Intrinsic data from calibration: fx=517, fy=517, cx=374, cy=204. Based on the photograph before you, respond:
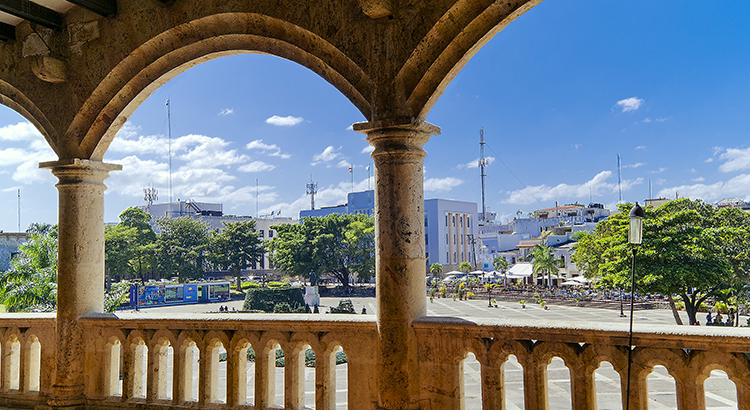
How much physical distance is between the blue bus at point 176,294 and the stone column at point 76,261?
29.5 meters

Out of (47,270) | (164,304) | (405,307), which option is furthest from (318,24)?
(164,304)

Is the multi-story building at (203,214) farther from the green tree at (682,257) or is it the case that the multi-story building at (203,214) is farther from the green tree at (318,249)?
the green tree at (682,257)

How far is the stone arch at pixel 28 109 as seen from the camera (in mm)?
4097

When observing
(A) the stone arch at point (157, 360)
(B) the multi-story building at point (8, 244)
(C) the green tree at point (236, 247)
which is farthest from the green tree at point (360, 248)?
(A) the stone arch at point (157, 360)

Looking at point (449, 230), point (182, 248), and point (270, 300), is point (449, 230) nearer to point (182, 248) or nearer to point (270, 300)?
point (182, 248)

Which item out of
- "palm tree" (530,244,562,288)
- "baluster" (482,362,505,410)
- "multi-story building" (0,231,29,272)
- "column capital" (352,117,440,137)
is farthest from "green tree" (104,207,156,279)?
"baluster" (482,362,505,410)

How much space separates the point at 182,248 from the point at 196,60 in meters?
45.0

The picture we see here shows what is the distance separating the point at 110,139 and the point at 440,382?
3.18 m

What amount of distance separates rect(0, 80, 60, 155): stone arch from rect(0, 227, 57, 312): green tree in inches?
499

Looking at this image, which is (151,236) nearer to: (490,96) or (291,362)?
(291,362)

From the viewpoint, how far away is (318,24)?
10.2ft

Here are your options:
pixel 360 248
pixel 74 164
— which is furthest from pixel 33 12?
pixel 360 248

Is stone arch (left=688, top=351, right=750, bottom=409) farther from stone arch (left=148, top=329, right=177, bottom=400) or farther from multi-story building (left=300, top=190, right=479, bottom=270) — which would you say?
multi-story building (left=300, top=190, right=479, bottom=270)

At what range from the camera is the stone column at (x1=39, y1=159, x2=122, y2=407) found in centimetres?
376
